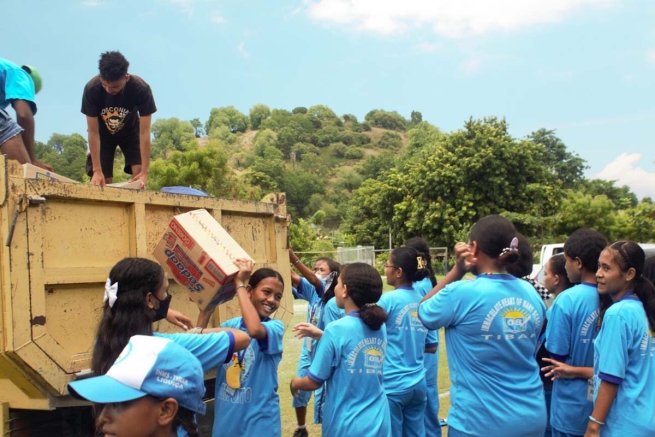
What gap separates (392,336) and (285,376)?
4.04 meters

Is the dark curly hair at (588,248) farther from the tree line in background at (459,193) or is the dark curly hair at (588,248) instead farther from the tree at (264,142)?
the tree at (264,142)

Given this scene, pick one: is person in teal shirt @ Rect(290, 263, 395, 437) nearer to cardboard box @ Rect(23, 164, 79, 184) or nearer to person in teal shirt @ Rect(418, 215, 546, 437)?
person in teal shirt @ Rect(418, 215, 546, 437)

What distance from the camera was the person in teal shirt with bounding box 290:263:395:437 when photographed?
329 cm

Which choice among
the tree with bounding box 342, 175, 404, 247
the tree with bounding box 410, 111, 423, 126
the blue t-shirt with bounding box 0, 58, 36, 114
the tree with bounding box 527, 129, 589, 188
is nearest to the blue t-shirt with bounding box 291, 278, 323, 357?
the blue t-shirt with bounding box 0, 58, 36, 114

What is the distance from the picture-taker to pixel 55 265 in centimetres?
326

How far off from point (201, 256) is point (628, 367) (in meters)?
2.24

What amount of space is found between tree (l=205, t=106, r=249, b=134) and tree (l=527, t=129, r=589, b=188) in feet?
298

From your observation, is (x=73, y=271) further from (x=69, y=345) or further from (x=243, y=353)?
(x=243, y=353)

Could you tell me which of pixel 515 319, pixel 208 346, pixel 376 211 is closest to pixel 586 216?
pixel 376 211

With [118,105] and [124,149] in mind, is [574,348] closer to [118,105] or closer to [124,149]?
[118,105]

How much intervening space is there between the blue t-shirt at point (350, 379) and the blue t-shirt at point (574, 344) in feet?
3.48

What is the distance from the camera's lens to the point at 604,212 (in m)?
29.3

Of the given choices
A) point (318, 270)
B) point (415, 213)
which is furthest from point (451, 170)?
point (318, 270)

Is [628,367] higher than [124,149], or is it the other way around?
[124,149]
